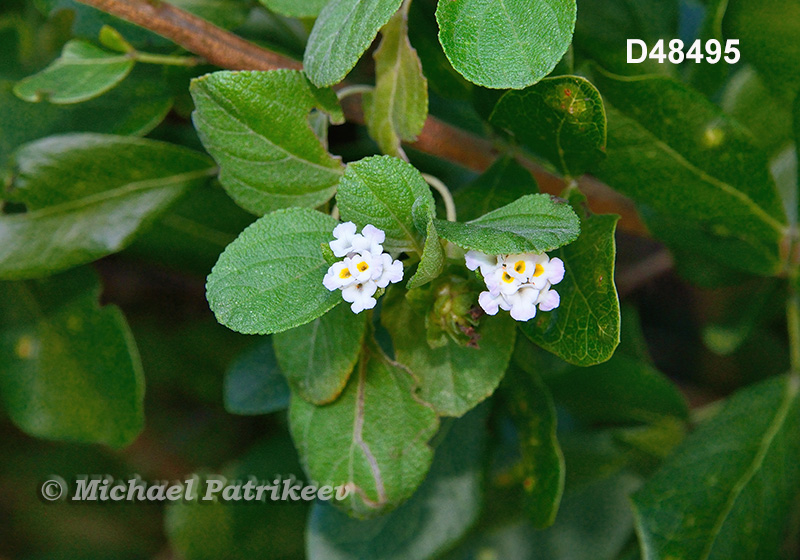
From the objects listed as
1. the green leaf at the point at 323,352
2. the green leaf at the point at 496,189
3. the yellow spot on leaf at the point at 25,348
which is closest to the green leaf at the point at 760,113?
the green leaf at the point at 496,189

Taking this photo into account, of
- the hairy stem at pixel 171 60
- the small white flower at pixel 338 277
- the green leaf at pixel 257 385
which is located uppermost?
the hairy stem at pixel 171 60

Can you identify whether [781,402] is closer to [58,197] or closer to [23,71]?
[58,197]

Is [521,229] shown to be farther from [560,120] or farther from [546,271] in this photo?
[560,120]

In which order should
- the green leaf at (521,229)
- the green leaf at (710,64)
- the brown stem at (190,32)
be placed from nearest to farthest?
the green leaf at (521,229)
the brown stem at (190,32)
the green leaf at (710,64)

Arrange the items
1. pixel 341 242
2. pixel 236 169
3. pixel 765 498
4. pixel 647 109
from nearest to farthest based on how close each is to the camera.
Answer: pixel 341 242 < pixel 236 169 < pixel 647 109 < pixel 765 498

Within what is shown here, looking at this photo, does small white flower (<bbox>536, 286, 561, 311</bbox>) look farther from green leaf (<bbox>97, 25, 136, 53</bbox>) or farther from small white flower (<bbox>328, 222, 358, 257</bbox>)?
green leaf (<bbox>97, 25, 136, 53</bbox>)

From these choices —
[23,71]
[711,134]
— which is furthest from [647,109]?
[23,71]

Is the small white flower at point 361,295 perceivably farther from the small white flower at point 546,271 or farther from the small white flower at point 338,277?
the small white flower at point 546,271
